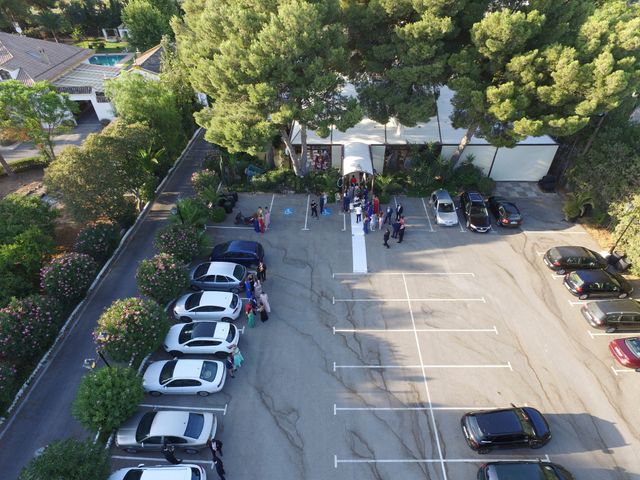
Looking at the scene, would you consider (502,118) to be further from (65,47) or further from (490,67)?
(65,47)

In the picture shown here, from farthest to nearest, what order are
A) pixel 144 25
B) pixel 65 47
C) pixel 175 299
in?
pixel 144 25
pixel 65 47
pixel 175 299

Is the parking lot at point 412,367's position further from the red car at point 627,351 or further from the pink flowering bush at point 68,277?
the pink flowering bush at point 68,277

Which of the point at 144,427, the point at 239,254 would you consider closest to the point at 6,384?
the point at 144,427

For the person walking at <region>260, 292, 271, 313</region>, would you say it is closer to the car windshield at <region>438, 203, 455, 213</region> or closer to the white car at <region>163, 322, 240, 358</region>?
the white car at <region>163, 322, 240, 358</region>

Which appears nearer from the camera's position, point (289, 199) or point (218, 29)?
point (218, 29)

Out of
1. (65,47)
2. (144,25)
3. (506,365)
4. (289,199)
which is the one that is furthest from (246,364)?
(144,25)

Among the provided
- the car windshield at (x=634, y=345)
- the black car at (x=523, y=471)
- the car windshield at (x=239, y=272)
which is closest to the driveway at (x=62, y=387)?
the car windshield at (x=239, y=272)

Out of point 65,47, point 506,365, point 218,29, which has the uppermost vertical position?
point 218,29
